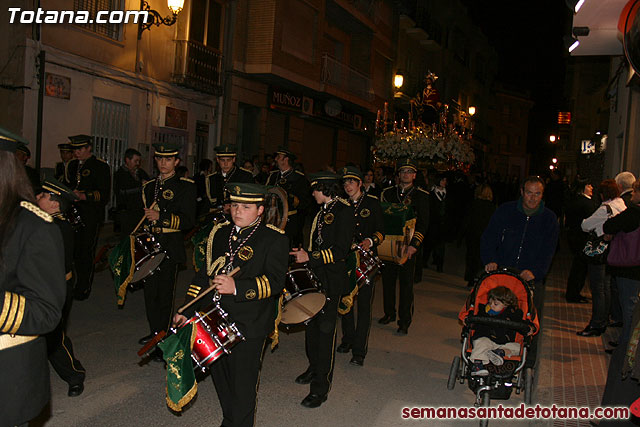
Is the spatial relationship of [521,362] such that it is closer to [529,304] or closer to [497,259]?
[529,304]

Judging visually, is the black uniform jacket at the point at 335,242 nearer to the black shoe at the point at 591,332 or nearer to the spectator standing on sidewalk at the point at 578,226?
the black shoe at the point at 591,332

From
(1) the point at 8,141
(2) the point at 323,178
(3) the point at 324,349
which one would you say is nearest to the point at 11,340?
(1) the point at 8,141

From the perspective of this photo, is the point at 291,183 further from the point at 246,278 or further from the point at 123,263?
the point at 246,278

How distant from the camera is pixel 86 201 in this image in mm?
8914

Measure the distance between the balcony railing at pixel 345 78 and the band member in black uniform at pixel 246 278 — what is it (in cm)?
2180

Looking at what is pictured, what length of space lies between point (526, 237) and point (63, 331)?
4599mm

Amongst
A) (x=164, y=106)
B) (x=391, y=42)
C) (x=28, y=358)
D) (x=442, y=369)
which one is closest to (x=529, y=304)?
(x=442, y=369)

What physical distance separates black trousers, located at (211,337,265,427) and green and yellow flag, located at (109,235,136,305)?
2.40 m

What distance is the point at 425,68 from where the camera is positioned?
40.2 meters

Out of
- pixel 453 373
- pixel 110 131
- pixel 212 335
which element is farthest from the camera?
pixel 110 131

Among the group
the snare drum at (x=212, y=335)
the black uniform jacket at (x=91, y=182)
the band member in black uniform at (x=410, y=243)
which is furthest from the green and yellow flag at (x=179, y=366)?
the black uniform jacket at (x=91, y=182)

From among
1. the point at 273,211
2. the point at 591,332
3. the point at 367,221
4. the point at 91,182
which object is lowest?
the point at 591,332

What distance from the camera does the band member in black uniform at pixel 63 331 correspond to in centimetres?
532

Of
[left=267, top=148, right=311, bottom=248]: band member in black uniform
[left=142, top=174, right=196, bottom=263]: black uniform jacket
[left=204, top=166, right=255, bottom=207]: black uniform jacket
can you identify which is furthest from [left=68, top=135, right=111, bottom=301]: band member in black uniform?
[left=267, top=148, right=311, bottom=248]: band member in black uniform
